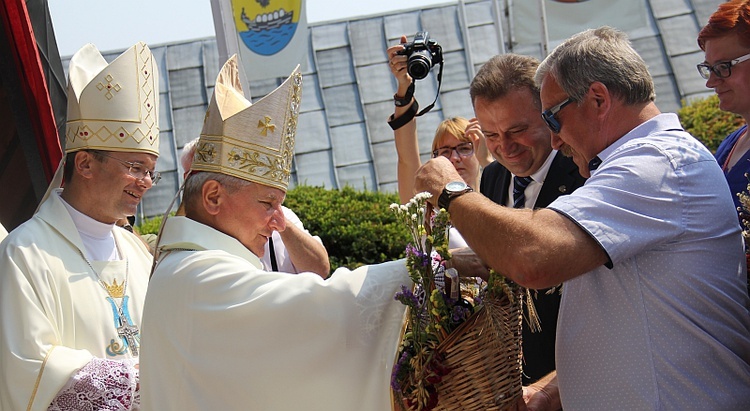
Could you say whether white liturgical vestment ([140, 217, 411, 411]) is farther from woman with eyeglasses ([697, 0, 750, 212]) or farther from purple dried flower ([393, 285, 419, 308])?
woman with eyeglasses ([697, 0, 750, 212])

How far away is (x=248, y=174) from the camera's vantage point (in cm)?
345

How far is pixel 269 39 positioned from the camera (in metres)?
8.34

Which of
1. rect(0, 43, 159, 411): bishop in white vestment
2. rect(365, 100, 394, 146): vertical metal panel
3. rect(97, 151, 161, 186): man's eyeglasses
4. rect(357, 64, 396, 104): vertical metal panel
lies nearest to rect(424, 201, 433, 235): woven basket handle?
rect(0, 43, 159, 411): bishop in white vestment

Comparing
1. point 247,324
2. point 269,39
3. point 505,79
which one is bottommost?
point 247,324

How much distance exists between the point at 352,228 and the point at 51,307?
5.30 meters

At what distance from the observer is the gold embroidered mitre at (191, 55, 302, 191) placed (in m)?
3.46

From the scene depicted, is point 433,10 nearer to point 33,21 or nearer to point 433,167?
point 33,21

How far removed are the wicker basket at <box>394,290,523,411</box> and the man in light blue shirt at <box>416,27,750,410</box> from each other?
0.18 meters

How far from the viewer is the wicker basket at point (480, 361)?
2.71 m

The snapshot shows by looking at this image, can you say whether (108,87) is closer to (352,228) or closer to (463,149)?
(463,149)

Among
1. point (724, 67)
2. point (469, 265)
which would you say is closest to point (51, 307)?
point (469, 265)

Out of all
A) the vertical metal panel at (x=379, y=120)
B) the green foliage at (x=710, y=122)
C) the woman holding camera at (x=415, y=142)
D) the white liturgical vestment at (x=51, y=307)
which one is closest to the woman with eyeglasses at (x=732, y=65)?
the woman holding camera at (x=415, y=142)

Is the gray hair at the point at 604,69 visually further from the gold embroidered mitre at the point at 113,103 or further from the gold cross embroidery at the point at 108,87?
the gold cross embroidery at the point at 108,87

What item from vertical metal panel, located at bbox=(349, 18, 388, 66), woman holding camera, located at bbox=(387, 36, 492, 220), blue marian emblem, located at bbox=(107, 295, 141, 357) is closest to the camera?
blue marian emblem, located at bbox=(107, 295, 141, 357)
